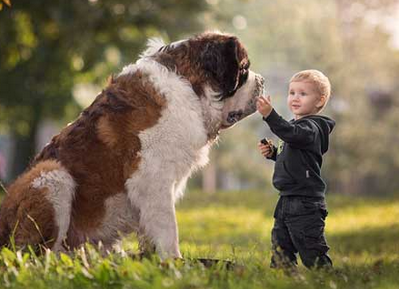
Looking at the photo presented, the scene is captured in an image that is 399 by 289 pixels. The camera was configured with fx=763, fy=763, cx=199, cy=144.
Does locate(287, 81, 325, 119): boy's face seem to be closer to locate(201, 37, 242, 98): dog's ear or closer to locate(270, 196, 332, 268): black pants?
locate(201, 37, 242, 98): dog's ear

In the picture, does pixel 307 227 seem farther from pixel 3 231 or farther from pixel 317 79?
pixel 3 231

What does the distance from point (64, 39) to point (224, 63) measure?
13.8m

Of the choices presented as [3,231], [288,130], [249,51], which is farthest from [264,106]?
[249,51]

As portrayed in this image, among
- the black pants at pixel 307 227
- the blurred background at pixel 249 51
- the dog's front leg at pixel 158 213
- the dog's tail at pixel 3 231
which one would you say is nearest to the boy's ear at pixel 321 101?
the black pants at pixel 307 227

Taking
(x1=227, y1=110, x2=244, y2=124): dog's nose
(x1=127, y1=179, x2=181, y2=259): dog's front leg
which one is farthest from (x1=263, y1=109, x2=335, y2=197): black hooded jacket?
(x1=127, y1=179, x2=181, y2=259): dog's front leg

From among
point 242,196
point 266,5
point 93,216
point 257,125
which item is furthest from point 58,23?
point 266,5

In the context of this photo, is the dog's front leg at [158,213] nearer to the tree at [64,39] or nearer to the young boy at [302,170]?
the young boy at [302,170]

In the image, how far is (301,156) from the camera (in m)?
5.67

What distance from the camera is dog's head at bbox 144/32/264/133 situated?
18.5 ft

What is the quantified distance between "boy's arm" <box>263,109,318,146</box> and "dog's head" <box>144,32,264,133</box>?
1.30ft

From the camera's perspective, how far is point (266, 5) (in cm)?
4031

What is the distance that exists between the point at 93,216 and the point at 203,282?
1.55 metres

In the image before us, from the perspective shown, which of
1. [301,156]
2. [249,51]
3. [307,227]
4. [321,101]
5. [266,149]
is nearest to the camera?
[307,227]

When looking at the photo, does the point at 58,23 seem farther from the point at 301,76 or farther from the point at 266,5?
the point at 266,5
